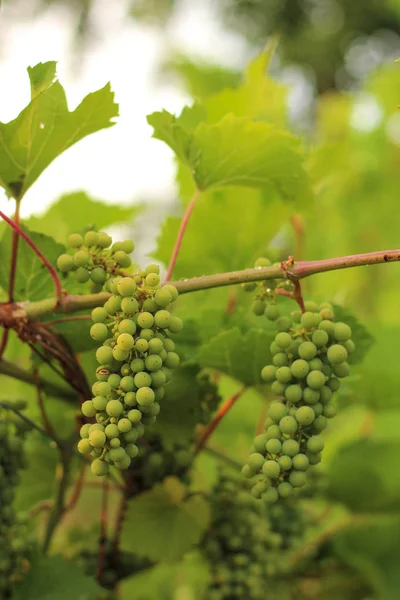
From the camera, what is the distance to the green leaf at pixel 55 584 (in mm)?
513

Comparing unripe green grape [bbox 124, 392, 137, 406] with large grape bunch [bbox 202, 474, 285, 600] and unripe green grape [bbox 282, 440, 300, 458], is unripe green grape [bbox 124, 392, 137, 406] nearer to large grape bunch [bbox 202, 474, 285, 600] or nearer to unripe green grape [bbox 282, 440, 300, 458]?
unripe green grape [bbox 282, 440, 300, 458]

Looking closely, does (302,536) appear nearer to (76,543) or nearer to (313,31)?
(76,543)

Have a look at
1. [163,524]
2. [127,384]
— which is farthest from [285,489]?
[163,524]

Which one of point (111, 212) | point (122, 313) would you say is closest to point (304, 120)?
point (111, 212)

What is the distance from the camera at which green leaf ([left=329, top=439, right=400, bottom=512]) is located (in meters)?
0.75

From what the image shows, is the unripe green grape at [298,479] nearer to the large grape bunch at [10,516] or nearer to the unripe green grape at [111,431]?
the unripe green grape at [111,431]

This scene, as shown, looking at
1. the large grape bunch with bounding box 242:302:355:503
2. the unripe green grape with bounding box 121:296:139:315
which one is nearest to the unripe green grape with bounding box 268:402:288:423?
the large grape bunch with bounding box 242:302:355:503

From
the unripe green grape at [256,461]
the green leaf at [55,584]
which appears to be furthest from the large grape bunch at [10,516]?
the unripe green grape at [256,461]

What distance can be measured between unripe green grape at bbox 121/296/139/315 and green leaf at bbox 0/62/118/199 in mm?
145

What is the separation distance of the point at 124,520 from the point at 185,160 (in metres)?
0.32

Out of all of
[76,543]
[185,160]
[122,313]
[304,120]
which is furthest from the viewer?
[304,120]

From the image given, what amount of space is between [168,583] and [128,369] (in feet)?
2.38

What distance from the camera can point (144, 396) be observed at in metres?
0.32

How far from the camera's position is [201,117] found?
0.51 meters
